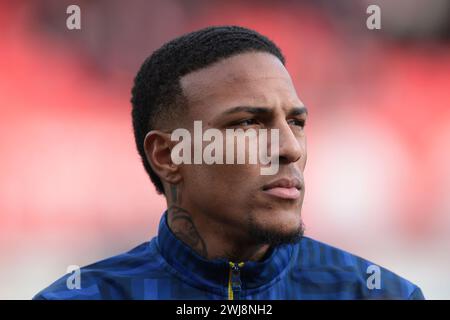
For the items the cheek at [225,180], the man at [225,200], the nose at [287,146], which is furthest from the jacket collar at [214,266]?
the nose at [287,146]

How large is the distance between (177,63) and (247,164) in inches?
20.8

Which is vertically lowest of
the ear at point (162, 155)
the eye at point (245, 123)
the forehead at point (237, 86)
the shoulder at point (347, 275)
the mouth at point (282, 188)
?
the shoulder at point (347, 275)

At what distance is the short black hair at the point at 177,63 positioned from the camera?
Result: 2.52 m

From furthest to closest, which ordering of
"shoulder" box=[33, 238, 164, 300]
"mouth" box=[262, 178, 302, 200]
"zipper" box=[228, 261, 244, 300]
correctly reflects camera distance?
1. "shoulder" box=[33, 238, 164, 300]
2. "zipper" box=[228, 261, 244, 300]
3. "mouth" box=[262, 178, 302, 200]

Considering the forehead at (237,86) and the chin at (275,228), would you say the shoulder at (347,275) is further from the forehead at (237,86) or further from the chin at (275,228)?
the forehead at (237,86)

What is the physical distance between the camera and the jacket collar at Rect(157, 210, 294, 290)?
246cm

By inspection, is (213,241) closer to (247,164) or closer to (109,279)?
(247,164)

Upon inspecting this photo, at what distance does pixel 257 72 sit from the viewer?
247 cm

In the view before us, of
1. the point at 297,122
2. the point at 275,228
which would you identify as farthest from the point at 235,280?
the point at 297,122

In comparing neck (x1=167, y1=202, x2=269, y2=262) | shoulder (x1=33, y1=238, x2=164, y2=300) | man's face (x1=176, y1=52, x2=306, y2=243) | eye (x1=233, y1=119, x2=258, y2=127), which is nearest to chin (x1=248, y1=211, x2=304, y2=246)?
man's face (x1=176, y1=52, x2=306, y2=243)

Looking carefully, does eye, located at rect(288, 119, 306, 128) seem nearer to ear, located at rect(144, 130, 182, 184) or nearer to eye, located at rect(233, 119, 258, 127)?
eye, located at rect(233, 119, 258, 127)

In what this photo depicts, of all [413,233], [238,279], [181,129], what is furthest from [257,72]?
[413,233]

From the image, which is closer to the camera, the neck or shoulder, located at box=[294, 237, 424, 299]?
the neck
